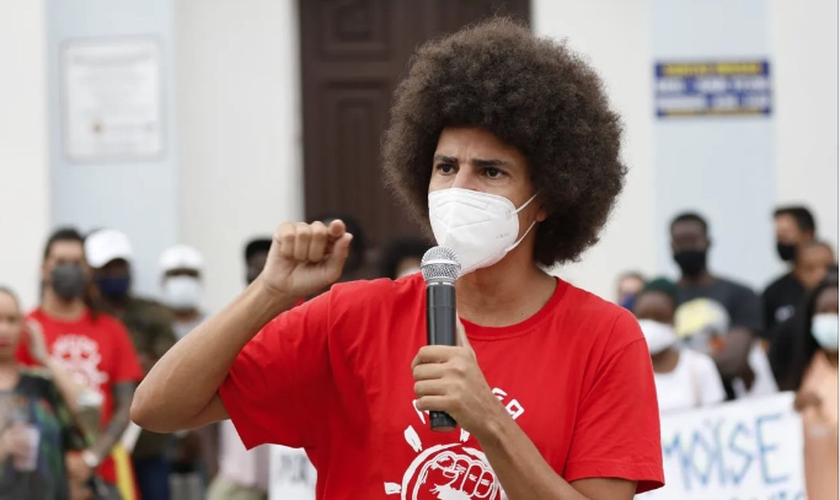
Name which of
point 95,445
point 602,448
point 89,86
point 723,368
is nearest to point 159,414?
point 602,448

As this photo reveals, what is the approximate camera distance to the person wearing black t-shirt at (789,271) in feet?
31.4

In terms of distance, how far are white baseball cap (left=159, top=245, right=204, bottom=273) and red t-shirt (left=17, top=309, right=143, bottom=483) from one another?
72.8 inches

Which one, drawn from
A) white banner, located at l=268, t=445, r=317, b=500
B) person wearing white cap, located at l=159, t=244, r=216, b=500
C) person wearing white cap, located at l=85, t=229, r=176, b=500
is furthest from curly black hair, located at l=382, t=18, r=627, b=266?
person wearing white cap, located at l=159, t=244, r=216, b=500

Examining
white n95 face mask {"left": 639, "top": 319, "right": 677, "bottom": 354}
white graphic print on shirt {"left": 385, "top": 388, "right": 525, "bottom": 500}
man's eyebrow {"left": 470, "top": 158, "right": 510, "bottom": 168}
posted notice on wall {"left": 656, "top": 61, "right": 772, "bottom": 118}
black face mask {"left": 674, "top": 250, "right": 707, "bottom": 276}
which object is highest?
posted notice on wall {"left": 656, "top": 61, "right": 772, "bottom": 118}

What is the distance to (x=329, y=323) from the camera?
354 centimetres

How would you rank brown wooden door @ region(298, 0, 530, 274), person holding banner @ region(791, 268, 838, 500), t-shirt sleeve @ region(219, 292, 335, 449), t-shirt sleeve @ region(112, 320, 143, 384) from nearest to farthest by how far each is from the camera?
t-shirt sleeve @ region(219, 292, 335, 449), person holding banner @ region(791, 268, 838, 500), t-shirt sleeve @ region(112, 320, 143, 384), brown wooden door @ region(298, 0, 530, 274)

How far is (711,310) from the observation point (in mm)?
8867

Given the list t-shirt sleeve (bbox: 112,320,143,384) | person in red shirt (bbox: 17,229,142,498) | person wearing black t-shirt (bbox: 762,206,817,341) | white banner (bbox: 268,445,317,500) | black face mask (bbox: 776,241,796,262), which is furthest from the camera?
black face mask (bbox: 776,241,796,262)

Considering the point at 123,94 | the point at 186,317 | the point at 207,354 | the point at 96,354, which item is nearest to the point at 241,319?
the point at 207,354

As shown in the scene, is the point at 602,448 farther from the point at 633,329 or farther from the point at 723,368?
the point at 723,368

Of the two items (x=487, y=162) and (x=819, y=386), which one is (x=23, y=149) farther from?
(x=487, y=162)

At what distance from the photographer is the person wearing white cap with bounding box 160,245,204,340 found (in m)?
10.2

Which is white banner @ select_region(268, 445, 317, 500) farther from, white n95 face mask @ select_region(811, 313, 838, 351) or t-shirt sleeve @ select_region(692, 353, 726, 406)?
white n95 face mask @ select_region(811, 313, 838, 351)

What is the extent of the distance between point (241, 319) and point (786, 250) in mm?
7393
